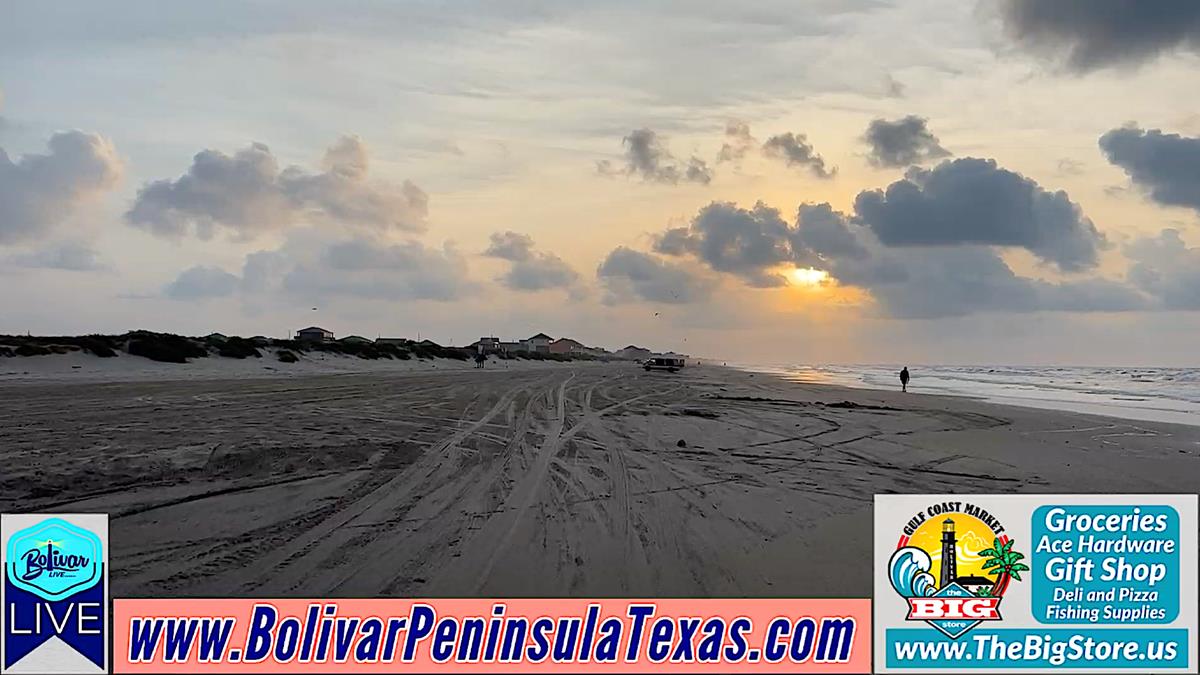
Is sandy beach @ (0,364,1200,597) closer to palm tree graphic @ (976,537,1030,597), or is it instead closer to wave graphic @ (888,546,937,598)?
wave graphic @ (888,546,937,598)

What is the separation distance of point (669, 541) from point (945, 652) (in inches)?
105

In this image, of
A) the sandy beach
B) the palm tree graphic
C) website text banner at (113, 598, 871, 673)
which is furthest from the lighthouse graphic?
→ the sandy beach

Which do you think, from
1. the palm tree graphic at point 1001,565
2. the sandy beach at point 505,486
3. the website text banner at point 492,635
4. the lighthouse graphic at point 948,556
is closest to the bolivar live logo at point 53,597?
the website text banner at point 492,635

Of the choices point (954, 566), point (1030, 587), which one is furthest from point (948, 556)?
point (1030, 587)

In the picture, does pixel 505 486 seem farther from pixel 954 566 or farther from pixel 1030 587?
pixel 1030 587

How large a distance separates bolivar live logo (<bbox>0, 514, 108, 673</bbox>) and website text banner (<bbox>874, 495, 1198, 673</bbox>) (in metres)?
4.70

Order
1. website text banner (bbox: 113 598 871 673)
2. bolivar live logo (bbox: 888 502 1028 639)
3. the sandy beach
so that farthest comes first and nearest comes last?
the sandy beach
bolivar live logo (bbox: 888 502 1028 639)
website text banner (bbox: 113 598 871 673)

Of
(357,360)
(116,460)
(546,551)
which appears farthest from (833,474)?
(357,360)

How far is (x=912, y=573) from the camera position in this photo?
170 inches

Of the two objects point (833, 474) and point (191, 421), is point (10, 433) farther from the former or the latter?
point (833, 474)

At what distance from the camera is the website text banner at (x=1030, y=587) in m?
4.17

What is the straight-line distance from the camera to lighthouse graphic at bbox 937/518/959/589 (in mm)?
4289

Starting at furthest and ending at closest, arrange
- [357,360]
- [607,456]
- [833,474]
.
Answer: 1. [357,360]
2. [607,456]
3. [833,474]

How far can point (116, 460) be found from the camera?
9.49m
